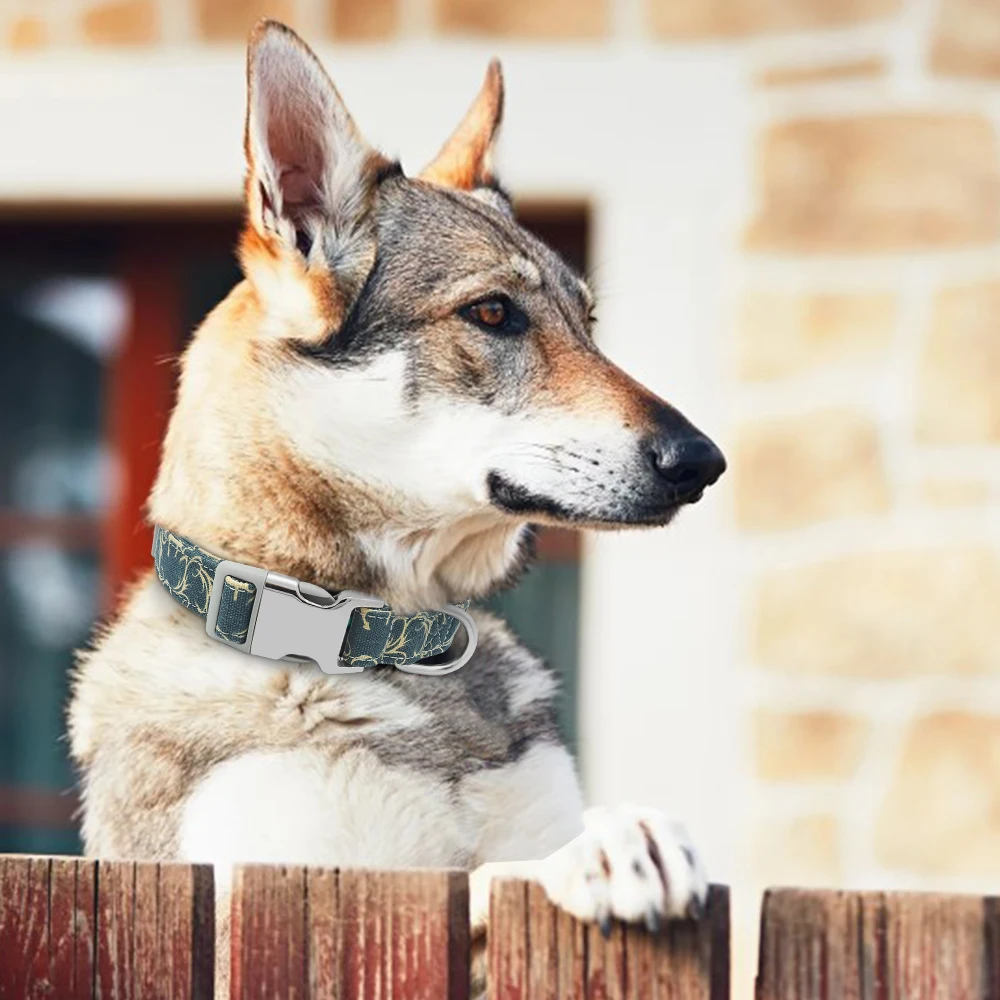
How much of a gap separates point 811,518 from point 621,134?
1031 mm

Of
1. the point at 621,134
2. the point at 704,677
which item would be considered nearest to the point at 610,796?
the point at 704,677

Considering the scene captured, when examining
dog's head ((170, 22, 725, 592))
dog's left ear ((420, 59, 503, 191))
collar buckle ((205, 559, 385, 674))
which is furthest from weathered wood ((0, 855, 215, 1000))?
dog's left ear ((420, 59, 503, 191))

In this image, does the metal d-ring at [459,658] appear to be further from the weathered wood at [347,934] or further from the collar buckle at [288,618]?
the weathered wood at [347,934]

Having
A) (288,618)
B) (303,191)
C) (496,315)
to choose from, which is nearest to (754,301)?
(496,315)

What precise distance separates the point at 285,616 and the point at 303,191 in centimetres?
62

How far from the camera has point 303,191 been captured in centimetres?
233

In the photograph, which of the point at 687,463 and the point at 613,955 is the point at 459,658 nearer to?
the point at 687,463

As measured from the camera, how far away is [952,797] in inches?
162

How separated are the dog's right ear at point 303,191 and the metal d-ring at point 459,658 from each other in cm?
39

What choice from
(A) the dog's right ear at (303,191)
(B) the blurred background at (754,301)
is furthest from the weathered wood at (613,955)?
(B) the blurred background at (754,301)

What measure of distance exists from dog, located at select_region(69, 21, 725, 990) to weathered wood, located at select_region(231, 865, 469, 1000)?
1.29ft

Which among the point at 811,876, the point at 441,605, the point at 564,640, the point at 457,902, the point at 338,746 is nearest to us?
the point at 457,902

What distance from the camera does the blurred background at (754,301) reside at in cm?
413

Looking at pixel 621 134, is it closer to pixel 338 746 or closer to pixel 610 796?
pixel 610 796
